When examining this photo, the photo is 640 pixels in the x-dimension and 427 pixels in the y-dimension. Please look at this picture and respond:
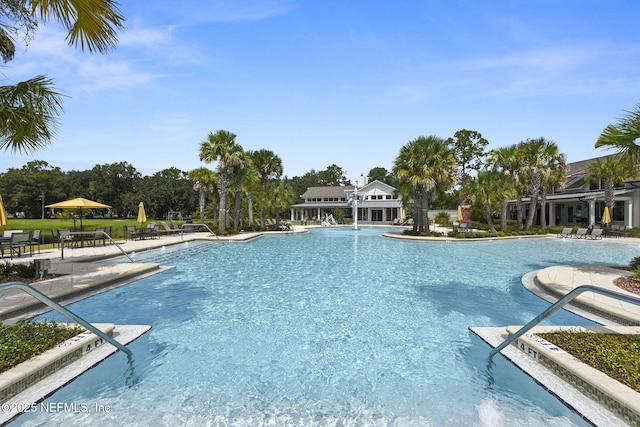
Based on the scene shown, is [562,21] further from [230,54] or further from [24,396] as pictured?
[24,396]

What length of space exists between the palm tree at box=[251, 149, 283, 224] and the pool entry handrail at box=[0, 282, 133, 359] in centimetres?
2834

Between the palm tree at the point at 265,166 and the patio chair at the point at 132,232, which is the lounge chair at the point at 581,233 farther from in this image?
the patio chair at the point at 132,232

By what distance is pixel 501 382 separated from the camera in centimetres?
426

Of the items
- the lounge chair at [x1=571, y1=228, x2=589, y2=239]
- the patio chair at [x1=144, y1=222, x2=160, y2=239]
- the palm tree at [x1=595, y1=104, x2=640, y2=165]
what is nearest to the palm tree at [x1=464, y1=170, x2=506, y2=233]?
the lounge chair at [x1=571, y1=228, x2=589, y2=239]

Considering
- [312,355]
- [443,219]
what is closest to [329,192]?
[443,219]

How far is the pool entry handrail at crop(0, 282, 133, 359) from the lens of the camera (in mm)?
3387

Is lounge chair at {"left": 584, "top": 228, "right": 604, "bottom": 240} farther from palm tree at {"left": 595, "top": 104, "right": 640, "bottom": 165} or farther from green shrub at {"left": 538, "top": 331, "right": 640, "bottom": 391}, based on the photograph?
green shrub at {"left": 538, "top": 331, "right": 640, "bottom": 391}

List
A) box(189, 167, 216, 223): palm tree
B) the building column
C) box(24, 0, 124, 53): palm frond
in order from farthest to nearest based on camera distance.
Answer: the building column → box(189, 167, 216, 223): palm tree → box(24, 0, 124, 53): palm frond

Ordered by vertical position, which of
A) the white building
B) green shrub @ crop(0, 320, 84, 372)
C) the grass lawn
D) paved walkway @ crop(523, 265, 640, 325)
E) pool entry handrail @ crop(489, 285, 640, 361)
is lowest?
paved walkway @ crop(523, 265, 640, 325)

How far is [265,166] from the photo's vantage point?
33.2 meters

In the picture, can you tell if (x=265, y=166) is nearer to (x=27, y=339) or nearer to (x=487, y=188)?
(x=487, y=188)

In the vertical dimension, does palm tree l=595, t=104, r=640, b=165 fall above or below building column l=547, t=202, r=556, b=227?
above

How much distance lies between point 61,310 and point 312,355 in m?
3.36

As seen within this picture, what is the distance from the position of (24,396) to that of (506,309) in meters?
8.19
